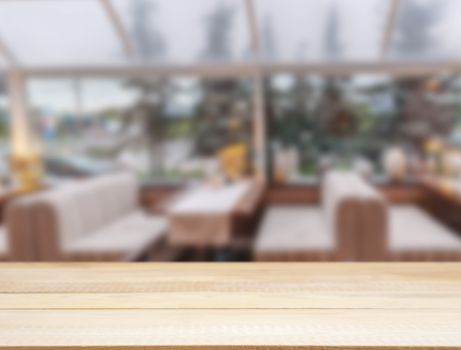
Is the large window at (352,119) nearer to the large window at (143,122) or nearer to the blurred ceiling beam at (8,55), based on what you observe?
the large window at (143,122)

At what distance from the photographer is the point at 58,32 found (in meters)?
4.88

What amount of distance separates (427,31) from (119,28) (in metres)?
2.86

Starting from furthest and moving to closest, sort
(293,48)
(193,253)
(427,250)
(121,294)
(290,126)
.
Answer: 1. (290,126)
2. (293,48)
3. (193,253)
4. (427,250)
5. (121,294)

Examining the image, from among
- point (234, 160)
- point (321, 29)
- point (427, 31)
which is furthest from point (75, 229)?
point (427, 31)

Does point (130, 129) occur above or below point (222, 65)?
below

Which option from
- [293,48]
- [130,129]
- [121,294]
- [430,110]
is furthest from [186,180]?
[121,294]

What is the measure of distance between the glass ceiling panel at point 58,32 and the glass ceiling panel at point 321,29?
1.53 m

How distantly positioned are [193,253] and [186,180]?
1293 mm

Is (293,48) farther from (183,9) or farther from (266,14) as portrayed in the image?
(183,9)

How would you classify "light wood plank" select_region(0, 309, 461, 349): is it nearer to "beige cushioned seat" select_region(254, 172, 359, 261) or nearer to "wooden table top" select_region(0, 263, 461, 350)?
"wooden table top" select_region(0, 263, 461, 350)

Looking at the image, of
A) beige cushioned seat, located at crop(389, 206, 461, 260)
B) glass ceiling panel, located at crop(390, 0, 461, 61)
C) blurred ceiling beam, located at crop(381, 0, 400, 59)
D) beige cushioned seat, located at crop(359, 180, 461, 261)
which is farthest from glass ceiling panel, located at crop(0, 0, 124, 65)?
beige cushioned seat, located at crop(389, 206, 461, 260)

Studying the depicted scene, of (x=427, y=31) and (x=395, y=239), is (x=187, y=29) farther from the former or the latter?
(x=395, y=239)

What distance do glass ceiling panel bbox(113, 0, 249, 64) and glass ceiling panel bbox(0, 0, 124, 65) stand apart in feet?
0.87

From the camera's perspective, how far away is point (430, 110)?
5.12m
